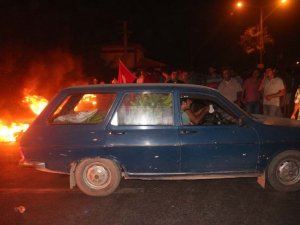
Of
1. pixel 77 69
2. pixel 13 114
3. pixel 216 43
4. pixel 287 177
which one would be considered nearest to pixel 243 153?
pixel 287 177

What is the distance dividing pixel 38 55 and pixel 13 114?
562 cm

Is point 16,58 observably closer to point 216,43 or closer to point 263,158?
point 263,158

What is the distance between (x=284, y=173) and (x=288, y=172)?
2.6 inches

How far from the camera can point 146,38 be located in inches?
2736

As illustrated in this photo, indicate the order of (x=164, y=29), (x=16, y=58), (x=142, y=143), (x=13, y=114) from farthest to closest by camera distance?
(x=164, y=29)
(x=16, y=58)
(x=13, y=114)
(x=142, y=143)

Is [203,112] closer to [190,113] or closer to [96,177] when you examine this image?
[190,113]

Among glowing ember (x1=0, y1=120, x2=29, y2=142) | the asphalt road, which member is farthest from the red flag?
the asphalt road

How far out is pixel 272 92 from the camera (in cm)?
1086

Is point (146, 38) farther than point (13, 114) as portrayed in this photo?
Yes

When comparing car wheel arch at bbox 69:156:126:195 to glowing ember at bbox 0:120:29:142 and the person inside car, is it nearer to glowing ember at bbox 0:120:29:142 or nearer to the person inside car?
the person inside car

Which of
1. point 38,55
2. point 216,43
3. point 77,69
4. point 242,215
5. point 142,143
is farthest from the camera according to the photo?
point 216,43

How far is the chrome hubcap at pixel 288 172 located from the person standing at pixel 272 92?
442 cm

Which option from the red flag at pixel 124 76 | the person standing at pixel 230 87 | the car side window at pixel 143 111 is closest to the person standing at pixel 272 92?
the person standing at pixel 230 87

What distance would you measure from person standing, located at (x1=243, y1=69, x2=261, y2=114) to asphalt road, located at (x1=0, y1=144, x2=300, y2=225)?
5068 mm
